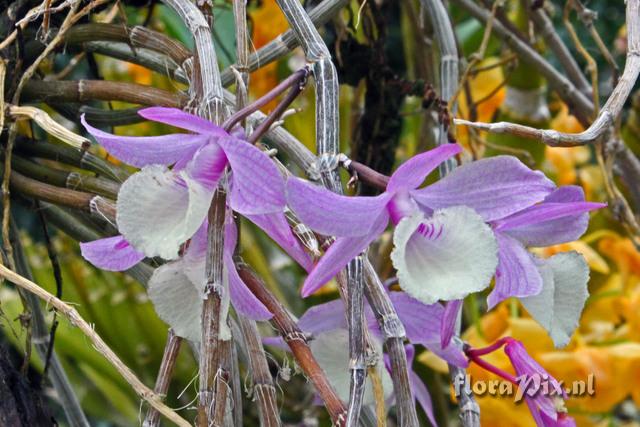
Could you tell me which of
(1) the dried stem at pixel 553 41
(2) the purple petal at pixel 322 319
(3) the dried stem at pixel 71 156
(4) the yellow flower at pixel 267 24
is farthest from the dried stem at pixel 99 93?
(4) the yellow flower at pixel 267 24

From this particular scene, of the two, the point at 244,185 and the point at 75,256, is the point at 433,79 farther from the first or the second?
the point at 75,256

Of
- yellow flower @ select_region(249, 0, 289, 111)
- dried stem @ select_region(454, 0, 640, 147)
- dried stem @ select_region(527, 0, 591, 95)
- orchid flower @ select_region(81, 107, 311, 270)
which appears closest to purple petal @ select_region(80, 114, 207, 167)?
orchid flower @ select_region(81, 107, 311, 270)

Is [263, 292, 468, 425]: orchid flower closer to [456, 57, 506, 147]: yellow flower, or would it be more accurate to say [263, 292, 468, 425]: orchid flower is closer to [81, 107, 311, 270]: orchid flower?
[81, 107, 311, 270]: orchid flower

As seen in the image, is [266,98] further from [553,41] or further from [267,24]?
[267,24]

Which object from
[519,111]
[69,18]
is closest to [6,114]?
[69,18]

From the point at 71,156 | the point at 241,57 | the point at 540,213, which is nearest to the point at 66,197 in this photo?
the point at 71,156

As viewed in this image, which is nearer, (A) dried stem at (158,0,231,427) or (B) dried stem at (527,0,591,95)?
(A) dried stem at (158,0,231,427)
